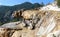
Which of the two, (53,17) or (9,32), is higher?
(53,17)

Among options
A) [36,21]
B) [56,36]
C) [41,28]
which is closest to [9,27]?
[36,21]

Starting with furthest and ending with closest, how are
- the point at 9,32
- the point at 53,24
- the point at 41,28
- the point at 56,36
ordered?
1. the point at 9,32
2. the point at 41,28
3. the point at 53,24
4. the point at 56,36

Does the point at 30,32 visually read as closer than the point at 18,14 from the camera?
Yes

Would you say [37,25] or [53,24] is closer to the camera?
[53,24]

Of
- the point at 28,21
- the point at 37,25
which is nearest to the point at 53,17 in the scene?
the point at 37,25

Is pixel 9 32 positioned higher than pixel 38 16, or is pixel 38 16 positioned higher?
pixel 38 16

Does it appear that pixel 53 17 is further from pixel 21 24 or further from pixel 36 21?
pixel 21 24

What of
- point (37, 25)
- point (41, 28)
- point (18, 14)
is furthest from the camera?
point (18, 14)

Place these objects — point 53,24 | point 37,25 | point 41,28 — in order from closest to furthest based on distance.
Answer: point 53,24 < point 41,28 < point 37,25

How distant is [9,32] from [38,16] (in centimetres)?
393

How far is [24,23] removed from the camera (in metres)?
26.7

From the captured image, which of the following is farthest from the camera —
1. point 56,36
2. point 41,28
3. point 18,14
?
point 18,14

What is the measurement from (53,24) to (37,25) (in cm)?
354

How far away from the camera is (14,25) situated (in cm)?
2745
